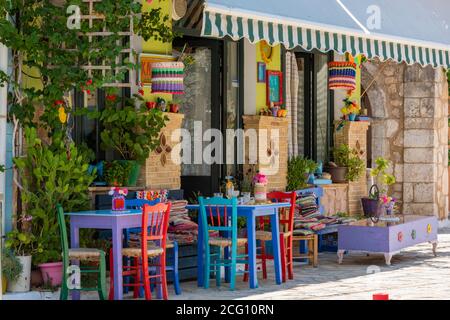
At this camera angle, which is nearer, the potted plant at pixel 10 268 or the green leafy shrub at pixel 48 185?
the potted plant at pixel 10 268

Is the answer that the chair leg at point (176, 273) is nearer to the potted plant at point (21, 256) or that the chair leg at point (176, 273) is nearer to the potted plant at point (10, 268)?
the potted plant at point (21, 256)

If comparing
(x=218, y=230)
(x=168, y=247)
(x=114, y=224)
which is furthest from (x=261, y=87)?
(x=114, y=224)

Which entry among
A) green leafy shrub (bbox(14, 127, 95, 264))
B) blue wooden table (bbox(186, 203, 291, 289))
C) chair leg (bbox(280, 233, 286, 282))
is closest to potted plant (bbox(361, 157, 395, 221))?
chair leg (bbox(280, 233, 286, 282))

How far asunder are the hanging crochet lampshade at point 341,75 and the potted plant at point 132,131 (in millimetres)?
4516

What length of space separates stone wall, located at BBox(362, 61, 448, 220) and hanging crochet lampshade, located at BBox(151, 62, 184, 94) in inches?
274

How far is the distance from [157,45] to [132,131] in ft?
4.03

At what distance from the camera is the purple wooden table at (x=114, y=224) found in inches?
401

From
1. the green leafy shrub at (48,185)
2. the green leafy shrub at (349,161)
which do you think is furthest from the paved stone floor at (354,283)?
the green leafy shrub at (349,161)

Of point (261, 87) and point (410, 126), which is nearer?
point (261, 87)

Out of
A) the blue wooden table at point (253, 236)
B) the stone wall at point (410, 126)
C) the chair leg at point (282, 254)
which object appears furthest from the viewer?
the stone wall at point (410, 126)

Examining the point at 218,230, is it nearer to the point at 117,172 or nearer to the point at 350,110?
the point at 117,172

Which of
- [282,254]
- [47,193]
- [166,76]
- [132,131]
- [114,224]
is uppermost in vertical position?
[166,76]

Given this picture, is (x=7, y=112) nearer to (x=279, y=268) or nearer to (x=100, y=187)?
(x=100, y=187)

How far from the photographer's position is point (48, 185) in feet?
35.7
